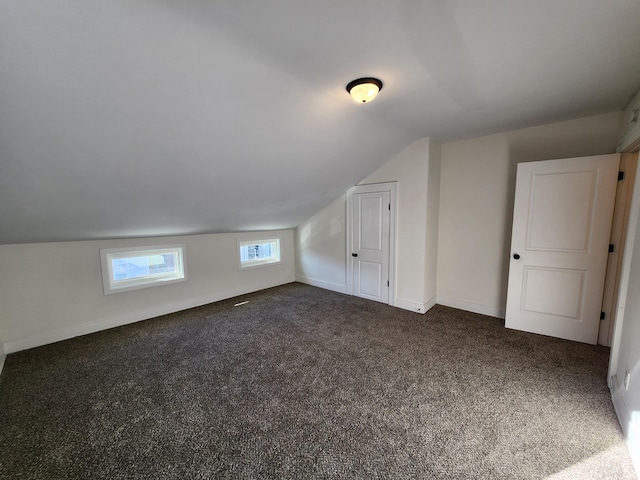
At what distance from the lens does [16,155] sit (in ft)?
5.50

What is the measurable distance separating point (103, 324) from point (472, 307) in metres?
4.86

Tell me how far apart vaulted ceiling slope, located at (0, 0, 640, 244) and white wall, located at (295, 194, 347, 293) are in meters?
1.69

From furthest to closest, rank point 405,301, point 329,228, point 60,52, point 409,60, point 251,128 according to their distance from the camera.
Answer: point 329,228 < point 405,301 < point 251,128 < point 409,60 < point 60,52

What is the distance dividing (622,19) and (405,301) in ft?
10.3

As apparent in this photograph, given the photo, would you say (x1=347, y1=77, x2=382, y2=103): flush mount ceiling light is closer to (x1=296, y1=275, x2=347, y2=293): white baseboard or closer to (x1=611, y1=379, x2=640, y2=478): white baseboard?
(x1=611, y1=379, x2=640, y2=478): white baseboard

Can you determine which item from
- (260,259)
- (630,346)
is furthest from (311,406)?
(260,259)

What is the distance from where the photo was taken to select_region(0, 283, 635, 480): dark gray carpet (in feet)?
4.62

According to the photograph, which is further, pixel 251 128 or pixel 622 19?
pixel 251 128

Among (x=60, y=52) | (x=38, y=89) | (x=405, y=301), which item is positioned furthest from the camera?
(x=405, y=301)

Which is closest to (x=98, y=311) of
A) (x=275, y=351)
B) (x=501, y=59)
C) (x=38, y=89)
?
(x=275, y=351)

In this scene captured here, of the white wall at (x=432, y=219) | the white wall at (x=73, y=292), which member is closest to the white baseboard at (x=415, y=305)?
the white wall at (x=432, y=219)

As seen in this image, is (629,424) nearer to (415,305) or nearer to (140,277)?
(415,305)

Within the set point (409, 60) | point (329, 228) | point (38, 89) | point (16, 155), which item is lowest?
point (329, 228)

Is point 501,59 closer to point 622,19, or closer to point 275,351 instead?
point 622,19
